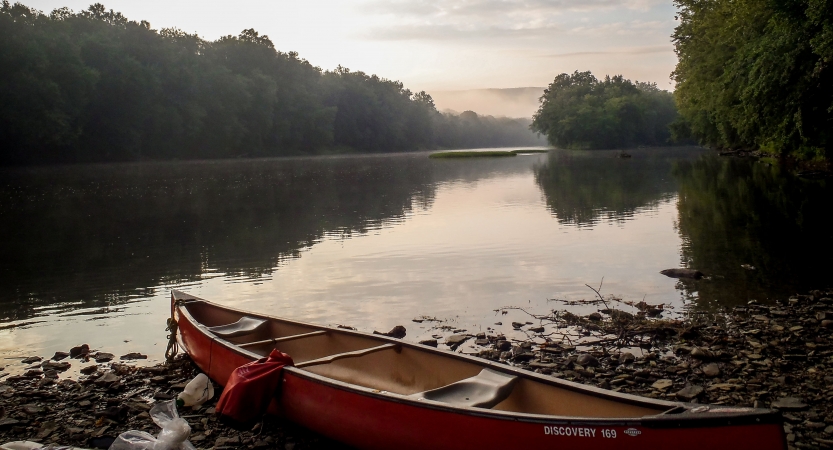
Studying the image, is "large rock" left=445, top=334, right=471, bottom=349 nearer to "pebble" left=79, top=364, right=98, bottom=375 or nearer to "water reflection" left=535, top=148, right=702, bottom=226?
"pebble" left=79, top=364, right=98, bottom=375

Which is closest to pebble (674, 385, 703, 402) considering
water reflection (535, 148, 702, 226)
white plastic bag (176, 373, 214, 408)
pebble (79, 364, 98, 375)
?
white plastic bag (176, 373, 214, 408)

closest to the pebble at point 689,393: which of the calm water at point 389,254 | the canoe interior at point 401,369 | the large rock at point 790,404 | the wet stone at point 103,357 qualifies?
the large rock at point 790,404

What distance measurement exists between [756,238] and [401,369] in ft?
46.9

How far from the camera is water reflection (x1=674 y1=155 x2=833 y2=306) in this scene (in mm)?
12836

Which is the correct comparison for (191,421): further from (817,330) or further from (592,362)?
(817,330)

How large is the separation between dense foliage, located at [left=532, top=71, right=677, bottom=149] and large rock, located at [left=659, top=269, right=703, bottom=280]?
13505 centimetres

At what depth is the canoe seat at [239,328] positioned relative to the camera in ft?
30.0

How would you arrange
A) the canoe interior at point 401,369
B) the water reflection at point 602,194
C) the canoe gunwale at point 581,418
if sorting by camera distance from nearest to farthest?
A: 1. the canoe gunwale at point 581,418
2. the canoe interior at point 401,369
3. the water reflection at point 602,194

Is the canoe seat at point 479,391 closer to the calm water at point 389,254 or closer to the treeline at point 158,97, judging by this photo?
the calm water at point 389,254

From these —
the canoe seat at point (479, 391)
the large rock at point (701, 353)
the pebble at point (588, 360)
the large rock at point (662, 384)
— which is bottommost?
the large rock at point (662, 384)

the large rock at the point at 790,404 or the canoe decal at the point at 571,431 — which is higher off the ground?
the canoe decal at the point at 571,431

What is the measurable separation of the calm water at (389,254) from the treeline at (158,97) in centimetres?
4177

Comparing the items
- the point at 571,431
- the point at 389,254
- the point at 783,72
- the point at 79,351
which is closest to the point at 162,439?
the point at 571,431

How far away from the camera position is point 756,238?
1842 centimetres
